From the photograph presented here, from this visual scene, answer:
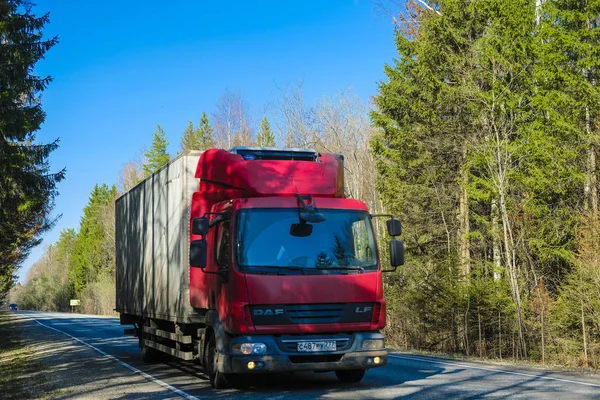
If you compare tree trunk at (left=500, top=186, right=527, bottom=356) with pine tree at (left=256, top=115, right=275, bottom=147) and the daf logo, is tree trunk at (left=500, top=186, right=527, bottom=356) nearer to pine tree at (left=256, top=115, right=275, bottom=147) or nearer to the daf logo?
the daf logo

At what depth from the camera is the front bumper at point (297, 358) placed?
9.73 meters

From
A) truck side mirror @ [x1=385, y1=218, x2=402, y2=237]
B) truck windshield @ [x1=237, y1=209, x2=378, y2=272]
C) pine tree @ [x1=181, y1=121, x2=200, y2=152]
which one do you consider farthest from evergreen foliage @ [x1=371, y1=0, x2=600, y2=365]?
pine tree @ [x1=181, y1=121, x2=200, y2=152]

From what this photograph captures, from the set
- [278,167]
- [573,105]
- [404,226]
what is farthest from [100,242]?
[278,167]

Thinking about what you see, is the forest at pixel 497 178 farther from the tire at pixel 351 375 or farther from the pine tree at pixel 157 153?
the pine tree at pixel 157 153

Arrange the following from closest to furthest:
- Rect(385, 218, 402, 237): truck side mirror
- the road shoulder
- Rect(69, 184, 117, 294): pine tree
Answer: Rect(385, 218, 402, 237): truck side mirror, the road shoulder, Rect(69, 184, 117, 294): pine tree

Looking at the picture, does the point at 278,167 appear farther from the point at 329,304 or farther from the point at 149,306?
the point at 149,306

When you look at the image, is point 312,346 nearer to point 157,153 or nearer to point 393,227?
point 393,227

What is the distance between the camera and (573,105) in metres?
21.1

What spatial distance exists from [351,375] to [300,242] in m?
2.60

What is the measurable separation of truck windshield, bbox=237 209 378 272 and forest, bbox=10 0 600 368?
32.0 ft

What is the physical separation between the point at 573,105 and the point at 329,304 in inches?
557

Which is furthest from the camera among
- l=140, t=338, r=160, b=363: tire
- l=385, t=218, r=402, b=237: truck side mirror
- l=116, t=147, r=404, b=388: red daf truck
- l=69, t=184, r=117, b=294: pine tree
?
l=69, t=184, r=117, b=294: pine tree

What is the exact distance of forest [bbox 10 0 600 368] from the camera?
20.5 meters

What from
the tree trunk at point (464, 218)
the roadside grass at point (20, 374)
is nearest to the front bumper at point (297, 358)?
the roadside grass at point (20, 374)
